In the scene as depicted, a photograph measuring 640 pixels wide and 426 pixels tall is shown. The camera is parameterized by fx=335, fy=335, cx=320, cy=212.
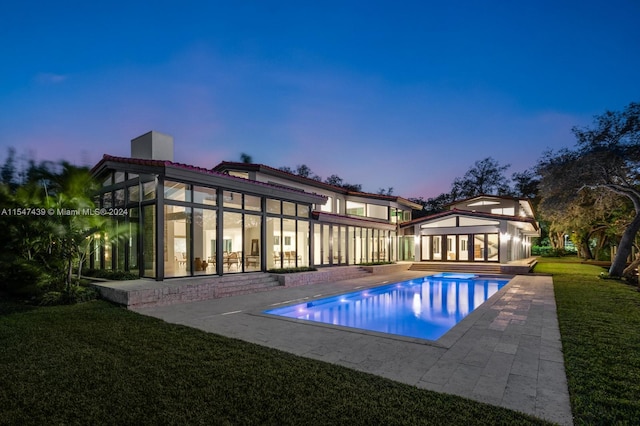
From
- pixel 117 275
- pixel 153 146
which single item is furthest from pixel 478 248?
pixel 117 275

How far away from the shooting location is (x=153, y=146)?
47.9 ft

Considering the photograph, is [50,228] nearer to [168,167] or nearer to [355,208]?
[168,167]

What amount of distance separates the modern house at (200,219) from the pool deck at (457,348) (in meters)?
2.93

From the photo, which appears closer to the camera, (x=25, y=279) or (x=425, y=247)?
(x=25, y=279)

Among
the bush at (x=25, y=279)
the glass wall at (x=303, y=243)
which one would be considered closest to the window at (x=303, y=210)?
the glass wall at (x=303, y=243)

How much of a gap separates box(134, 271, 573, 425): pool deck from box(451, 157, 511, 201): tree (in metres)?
46.0

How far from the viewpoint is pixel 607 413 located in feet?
10.9

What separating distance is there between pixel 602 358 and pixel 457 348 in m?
1.95

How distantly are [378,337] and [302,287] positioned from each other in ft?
24.0

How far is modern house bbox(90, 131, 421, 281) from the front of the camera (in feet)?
36.9

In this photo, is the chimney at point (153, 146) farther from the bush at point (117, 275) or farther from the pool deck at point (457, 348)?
the pool deck at point (457, 348)

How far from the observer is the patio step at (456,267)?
69.1 feet

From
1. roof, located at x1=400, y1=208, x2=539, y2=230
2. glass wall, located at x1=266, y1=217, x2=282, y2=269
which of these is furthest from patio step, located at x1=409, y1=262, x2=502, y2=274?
glass wall, located at x1=266, y1=217, x2=282, y2=269

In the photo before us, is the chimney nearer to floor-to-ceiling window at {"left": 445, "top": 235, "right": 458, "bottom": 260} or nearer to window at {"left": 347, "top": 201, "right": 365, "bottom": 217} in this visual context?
window at {"left": 347, "top": 201, "right": 365, "bottom": 217}
